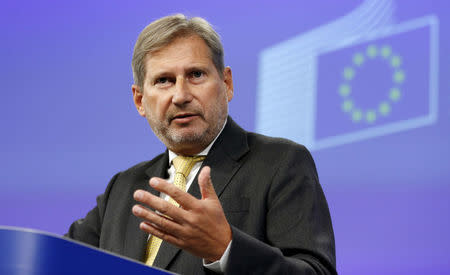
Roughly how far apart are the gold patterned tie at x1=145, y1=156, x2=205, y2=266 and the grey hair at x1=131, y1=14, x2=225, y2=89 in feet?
0.99

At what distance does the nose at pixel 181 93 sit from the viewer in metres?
1.98

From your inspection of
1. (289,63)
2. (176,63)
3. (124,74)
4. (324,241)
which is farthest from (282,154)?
(124,74)

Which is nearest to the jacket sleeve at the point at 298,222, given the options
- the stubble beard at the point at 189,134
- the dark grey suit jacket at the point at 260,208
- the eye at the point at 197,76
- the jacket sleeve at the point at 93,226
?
the dark grey suit jacket at the point at 260,208

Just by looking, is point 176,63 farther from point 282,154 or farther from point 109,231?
point 109,231

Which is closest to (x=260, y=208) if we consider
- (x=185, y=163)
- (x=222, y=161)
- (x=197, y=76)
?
(x=222, y=161)

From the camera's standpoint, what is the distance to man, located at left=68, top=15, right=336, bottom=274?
1814mm

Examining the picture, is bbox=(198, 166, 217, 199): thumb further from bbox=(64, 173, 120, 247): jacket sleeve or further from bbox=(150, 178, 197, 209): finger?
bbox=(64, 173, 120, 247): jacket sleeve

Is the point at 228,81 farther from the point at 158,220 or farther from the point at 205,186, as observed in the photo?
the point at 158,220

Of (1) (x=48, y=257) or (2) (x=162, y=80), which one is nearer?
(1) (x=48, y=257)

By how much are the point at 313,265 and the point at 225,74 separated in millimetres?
806

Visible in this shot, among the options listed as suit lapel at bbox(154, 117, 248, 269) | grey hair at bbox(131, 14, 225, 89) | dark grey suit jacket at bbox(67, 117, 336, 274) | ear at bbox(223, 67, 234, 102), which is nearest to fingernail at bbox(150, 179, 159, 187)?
dark grey suit jacket at bbox(67, 117, 336, 274)

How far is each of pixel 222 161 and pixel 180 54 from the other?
0.37m

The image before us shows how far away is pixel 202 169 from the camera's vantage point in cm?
173

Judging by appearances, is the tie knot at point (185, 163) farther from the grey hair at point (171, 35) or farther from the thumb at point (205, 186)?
the thumb at point (205, 186)
